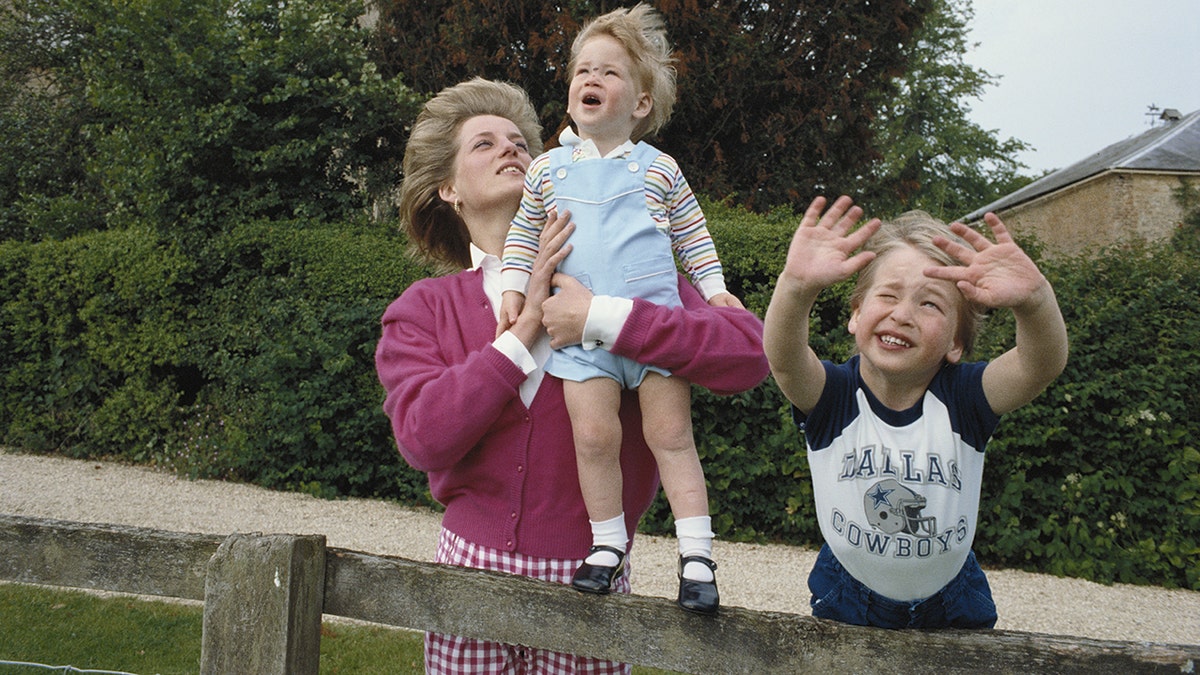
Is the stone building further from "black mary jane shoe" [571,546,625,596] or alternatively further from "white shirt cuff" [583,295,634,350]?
"black mary jane shoe" [571,546,625,596]

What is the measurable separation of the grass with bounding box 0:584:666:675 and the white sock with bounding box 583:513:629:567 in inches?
120

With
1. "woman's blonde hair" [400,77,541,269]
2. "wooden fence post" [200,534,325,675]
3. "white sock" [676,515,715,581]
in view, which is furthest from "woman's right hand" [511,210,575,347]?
"wooden fence post" [200,534,325,675]

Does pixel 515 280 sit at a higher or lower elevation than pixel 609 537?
higher

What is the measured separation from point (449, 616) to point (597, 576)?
319 mm

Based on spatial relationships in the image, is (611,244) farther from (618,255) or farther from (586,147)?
(586,147)

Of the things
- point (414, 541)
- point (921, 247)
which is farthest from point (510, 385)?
point (414, 541)

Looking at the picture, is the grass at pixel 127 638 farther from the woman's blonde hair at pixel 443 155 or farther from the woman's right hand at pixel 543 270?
the woman's right hand at pixel 543 270

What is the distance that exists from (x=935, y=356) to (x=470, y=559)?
115 centimetres

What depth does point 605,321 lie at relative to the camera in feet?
6.75

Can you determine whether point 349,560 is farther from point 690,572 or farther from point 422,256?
point 422,256

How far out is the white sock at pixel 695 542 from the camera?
195 cm

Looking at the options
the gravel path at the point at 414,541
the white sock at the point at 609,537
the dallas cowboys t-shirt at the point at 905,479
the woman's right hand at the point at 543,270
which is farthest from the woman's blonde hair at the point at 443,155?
the gravel path at the point at 414,541

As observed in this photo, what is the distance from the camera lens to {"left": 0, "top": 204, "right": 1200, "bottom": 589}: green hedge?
6.82m

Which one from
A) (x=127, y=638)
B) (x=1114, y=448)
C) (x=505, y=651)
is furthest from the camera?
(x=1114, y=448)
